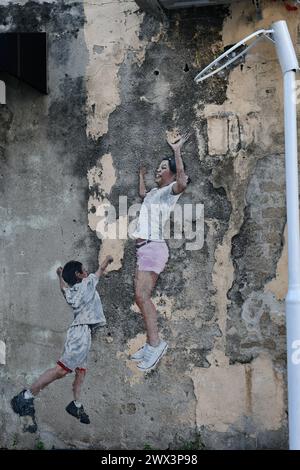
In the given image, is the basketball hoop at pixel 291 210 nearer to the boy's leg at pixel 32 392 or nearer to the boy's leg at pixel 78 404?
the boy's leg at pixel 78 404

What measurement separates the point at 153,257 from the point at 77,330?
2.74 feet

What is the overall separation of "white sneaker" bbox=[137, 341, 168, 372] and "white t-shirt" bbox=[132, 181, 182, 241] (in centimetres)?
82

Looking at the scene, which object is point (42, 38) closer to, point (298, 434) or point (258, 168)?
point (258, 168)

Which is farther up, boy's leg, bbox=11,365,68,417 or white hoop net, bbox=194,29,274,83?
white hoop net, bbox=194,29,274,83

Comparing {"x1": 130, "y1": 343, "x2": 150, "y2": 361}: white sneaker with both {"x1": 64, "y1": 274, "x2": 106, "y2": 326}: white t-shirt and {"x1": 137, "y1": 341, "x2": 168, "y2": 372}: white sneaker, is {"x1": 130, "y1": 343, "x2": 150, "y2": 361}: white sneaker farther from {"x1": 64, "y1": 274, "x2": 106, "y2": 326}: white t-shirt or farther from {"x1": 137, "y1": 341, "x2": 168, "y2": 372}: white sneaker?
{"x1": 64, "y1": 274, "x2": 106, "y2": 326}: white t-shirt

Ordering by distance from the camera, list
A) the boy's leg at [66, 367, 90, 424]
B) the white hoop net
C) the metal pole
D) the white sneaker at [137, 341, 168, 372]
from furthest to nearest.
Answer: the boy's leg at [66, 367, 90, 424], the white sneaker at [137, 341, 168, 372], the white hoop net, the metal pole

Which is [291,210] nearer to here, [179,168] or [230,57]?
[179,168]

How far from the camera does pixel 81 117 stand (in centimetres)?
531

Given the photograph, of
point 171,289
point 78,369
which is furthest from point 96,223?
point 78,369

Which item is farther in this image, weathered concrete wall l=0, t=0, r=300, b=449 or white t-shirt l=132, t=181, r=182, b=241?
white t-shirt l=132, t=181, r=182, b=241

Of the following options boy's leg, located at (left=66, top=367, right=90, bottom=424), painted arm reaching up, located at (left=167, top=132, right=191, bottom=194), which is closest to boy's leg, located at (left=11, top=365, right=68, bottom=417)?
boy's leg, located at (left=66, top=367, right=90, bottom=424)

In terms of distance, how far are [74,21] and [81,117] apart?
0.79m

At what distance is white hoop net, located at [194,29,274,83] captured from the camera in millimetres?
4828

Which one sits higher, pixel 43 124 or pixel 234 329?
pixel 43 124
